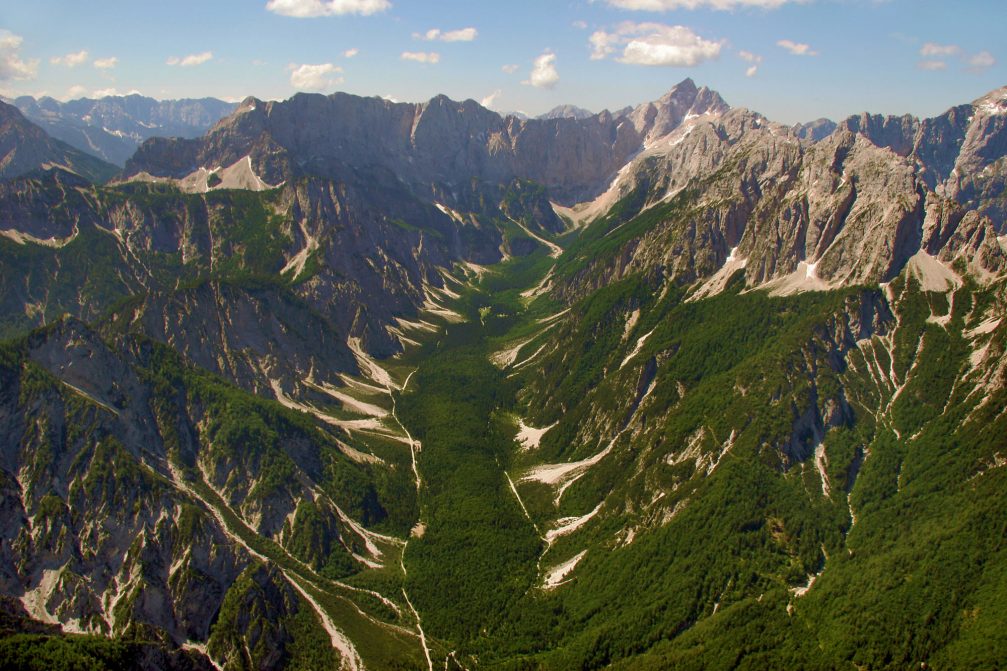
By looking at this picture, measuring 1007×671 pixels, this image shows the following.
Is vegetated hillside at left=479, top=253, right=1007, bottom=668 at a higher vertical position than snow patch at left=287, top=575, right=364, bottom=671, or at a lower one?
higher

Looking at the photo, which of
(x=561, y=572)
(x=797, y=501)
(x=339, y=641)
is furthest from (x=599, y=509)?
(x=339, y=641)

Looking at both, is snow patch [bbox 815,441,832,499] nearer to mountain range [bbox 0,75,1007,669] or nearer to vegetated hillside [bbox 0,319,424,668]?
mountain range [bbox 0,75,1007,669]

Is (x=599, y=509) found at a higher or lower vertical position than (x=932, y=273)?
lower

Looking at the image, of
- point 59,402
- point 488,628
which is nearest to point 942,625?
point 488,628

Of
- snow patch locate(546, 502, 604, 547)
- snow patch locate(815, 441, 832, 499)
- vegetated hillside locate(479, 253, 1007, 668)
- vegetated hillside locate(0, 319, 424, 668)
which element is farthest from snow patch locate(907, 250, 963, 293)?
vegetated hillside locate(0, 319, 424, 668)

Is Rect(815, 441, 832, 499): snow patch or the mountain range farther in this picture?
Rect(815, 441, 832, 499): snow patch

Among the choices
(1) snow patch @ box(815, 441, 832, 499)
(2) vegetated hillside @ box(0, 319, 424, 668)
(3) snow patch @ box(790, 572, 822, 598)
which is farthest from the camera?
(1) snow patch @ box(815, 441, 832, 499)

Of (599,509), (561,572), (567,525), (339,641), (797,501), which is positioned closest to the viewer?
(339,641)

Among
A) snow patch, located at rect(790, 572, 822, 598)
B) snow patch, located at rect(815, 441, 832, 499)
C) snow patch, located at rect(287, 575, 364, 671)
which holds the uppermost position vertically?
snow patch, located at rect(815, 441, 832, 499)

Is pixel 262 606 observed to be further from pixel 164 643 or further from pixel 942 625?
pixel 942 625

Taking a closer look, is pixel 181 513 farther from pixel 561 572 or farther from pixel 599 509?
pixel 599 509

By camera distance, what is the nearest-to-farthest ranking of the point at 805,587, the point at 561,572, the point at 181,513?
1. the point at 181,513
2. the point at 805,587
3. the point at 561,572

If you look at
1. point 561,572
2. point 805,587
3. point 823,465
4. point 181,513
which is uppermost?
point 823,465
